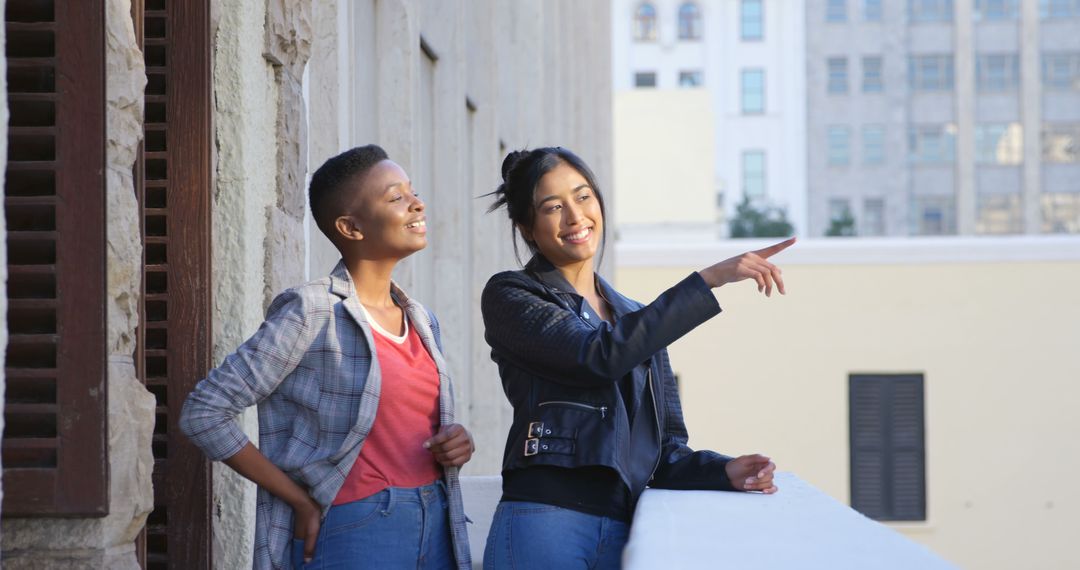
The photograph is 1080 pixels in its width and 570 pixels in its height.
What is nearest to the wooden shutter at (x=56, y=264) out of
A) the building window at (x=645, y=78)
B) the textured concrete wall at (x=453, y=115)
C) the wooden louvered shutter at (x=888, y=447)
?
the textured concrete wall at (x=453, y=115)

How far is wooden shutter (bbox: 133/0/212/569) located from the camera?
12.0ft

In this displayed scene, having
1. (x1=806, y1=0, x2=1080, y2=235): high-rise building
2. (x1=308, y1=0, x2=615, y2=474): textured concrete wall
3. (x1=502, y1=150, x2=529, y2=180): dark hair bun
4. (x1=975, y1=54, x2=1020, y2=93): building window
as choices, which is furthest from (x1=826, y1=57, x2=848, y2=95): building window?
(x1=502, y1=150, x2=529, y2=180): dark hair bun

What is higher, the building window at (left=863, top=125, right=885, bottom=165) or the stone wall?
the building window at (left=863, top=125, right=885, bottom=165)

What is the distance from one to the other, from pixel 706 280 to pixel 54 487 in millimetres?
1301

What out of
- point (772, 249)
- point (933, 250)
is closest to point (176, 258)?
point (772, 249)

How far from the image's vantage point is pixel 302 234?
443 cm

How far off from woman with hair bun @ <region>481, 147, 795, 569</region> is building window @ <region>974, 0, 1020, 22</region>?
5888 centimetres

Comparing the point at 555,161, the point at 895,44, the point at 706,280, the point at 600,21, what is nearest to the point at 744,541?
the point at 706,280

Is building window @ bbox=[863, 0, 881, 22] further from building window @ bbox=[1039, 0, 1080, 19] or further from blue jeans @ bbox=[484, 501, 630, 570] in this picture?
blue jeans @ bbox=[484, 501, 630, 570]

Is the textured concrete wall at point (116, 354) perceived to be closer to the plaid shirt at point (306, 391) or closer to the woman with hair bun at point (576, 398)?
the plaid shirt at point (306, 391)

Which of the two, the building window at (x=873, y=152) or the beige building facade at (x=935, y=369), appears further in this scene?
the building window at (x=873, y=152)

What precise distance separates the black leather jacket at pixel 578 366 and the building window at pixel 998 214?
2227 inches

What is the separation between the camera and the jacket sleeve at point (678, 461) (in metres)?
3.35

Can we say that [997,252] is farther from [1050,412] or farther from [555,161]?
[555,161]
